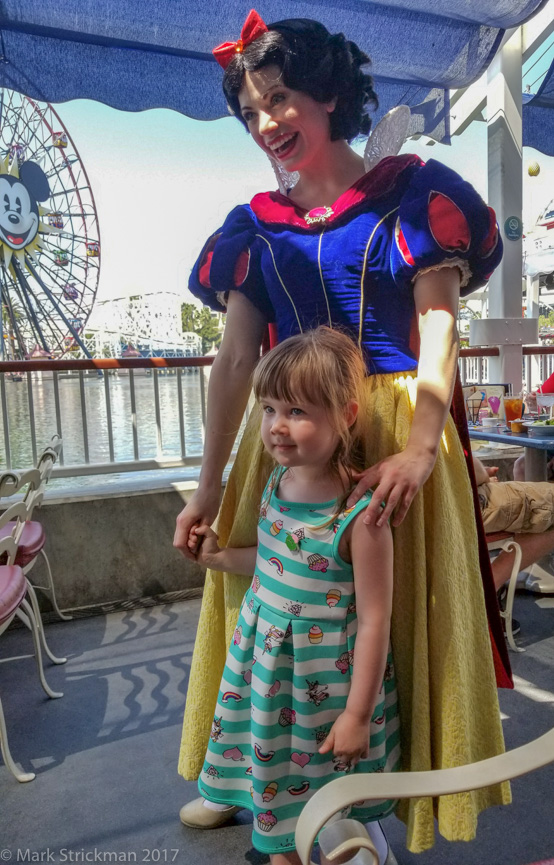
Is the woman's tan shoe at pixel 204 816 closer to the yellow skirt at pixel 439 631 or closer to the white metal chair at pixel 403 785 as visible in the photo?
the yellow skirt at pixel 439 631

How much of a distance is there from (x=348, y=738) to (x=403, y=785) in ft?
0.86

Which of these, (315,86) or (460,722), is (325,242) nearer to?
(315,86)

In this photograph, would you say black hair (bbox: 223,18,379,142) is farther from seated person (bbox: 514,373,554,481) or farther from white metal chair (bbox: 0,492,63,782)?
seated person (bbox: 514,373,554,481)

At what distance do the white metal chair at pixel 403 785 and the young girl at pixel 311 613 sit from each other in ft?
0.76

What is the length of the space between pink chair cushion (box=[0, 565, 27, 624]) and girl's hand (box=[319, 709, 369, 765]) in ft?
2.95

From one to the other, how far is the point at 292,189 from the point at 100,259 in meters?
14.6

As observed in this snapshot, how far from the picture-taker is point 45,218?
46.8 ft

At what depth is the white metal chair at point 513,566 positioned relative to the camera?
6.63 ft

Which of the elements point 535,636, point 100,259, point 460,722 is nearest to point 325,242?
point 460,722

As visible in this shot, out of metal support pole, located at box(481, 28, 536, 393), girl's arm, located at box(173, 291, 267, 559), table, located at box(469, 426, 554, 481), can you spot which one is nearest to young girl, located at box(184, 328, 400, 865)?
girl's arm, located at box(173, 291, 267, 559)

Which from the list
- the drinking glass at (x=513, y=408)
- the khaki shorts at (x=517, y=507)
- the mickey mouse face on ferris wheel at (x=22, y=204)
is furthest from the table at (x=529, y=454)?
the mickey mouse face on ferris wheel at (x=22, y=204)

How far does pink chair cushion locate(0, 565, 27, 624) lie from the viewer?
4.49 ft

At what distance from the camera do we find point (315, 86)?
818 millimetres

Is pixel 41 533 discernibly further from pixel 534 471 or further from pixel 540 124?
pixel 540 124
